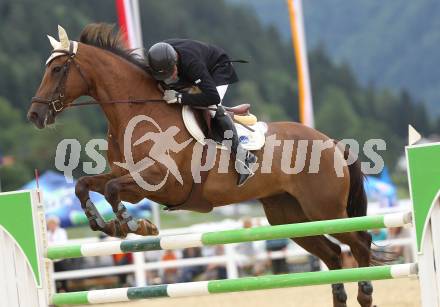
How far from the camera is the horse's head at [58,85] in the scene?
6637 mm

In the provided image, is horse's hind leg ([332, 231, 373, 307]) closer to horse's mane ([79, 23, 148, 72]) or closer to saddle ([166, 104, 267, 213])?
saddle ([166, 104, 267, 213])

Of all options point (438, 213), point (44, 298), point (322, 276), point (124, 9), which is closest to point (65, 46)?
point (44, 298)

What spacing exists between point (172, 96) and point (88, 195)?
0.99m

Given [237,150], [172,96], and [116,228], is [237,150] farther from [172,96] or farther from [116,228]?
[116,228]

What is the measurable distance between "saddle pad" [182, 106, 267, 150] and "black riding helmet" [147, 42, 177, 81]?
14.7 inches

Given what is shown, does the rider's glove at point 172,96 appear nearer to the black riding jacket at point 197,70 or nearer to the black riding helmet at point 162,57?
the black riding jacket at point 197,70

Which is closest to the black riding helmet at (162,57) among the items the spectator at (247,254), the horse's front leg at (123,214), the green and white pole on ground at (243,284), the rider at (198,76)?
the rider at (198,76)

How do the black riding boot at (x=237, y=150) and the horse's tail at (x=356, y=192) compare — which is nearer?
the black riding boot at (x=237, y=150)

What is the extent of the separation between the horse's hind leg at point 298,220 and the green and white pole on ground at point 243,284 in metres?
1.91

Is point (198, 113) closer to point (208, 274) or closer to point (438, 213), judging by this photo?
point (438, 213)

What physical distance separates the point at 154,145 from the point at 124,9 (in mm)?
6383

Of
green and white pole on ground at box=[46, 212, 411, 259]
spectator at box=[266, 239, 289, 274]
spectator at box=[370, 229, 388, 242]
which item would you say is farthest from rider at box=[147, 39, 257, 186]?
spectator at box=[370, 229, 388, 242]

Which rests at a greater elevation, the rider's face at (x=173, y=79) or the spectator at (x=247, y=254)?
the rider's face at (x=173, y=79)

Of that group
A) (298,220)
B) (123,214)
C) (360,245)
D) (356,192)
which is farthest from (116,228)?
(356,192)
